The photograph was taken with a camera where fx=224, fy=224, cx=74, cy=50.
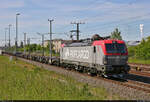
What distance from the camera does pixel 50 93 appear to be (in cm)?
1086

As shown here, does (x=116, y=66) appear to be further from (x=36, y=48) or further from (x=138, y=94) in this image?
(x=36, y=48)

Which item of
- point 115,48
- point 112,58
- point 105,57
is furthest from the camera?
point 115,48

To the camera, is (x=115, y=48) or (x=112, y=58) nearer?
(x=112, y=58)

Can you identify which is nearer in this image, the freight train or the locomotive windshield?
the freight train

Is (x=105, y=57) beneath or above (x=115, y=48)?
beneath

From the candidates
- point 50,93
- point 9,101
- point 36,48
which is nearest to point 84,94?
point 50,93

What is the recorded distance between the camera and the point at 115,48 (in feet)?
59.6

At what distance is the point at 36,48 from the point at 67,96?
100036 mm

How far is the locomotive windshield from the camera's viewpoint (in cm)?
1800

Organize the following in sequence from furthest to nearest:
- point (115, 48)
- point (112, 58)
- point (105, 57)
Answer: point (115, 48) → point (112, 58) → point (105, 57)

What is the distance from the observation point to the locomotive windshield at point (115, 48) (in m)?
18.0

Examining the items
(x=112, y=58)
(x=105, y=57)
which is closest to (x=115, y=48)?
(x=112, y=58)

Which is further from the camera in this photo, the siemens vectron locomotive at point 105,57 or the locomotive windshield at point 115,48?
the locomotive windshield at point 115,48

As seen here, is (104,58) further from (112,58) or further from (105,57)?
(112,58)
